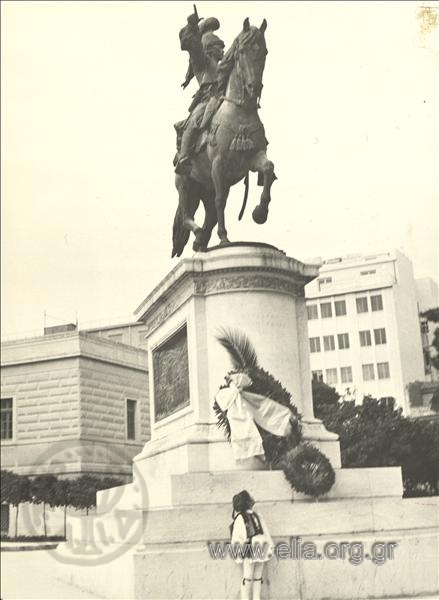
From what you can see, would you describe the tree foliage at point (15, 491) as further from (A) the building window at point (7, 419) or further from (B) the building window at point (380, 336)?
(B) the building window at point (380, 336)

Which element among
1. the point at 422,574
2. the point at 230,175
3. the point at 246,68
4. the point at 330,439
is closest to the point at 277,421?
the point at 330,439

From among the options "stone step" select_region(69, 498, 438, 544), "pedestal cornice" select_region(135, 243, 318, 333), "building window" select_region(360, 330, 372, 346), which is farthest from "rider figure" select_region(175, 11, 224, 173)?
"building window" select_region(360, 330, 372, 346)

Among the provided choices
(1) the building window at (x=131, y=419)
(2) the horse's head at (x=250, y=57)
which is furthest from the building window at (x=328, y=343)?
(2) the horse's head at (x=250, y=57)

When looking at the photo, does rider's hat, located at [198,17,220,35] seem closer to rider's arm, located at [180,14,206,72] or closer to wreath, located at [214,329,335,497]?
rider's arm, located at [180,14,206,72]

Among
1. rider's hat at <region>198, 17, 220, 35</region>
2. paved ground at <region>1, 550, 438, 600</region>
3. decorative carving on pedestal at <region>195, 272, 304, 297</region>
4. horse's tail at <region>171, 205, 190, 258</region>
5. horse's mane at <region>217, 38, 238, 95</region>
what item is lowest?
paved ground at <region>1, 550, 438, 600</region>

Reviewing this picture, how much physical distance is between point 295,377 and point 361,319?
5868 centimetres

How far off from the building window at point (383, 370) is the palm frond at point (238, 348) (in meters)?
57.2

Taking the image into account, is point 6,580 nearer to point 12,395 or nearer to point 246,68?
point 246,68

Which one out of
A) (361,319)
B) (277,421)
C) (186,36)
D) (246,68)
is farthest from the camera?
(361,319)

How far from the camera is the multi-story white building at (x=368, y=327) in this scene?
68000mm

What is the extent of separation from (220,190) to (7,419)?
30.3 m

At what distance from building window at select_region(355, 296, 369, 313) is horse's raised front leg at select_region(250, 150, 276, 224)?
5733cm

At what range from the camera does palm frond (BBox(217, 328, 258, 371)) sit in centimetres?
1168

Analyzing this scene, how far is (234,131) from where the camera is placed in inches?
520
